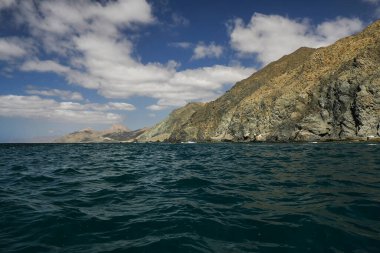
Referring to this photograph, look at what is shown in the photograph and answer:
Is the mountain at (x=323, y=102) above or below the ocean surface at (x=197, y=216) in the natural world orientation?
above

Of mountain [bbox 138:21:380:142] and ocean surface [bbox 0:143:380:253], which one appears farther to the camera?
mountain [bbox 138:21:380:142]

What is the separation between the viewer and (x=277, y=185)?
15086 mm

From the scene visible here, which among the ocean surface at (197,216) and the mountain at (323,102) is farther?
the mountain at (323,102)

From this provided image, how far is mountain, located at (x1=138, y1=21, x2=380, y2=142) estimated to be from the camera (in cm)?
9469

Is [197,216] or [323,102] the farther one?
[323,102]

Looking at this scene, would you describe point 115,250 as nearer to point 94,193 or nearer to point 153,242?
point 153,242

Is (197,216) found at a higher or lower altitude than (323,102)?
lower

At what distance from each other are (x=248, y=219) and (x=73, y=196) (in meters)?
8.04

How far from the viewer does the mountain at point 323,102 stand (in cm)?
9469

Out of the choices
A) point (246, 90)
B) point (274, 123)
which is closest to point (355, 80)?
point (274, 123)

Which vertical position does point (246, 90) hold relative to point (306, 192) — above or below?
above

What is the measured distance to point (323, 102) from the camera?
11206 cm

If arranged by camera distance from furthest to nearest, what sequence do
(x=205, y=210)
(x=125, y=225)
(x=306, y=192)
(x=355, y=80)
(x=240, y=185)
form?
(x=355, y=80) < (x=240, y=185) < (x=306, y=192) < (x=205, y=210) < (x=125, y=225)

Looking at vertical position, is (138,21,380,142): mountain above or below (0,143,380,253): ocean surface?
above
